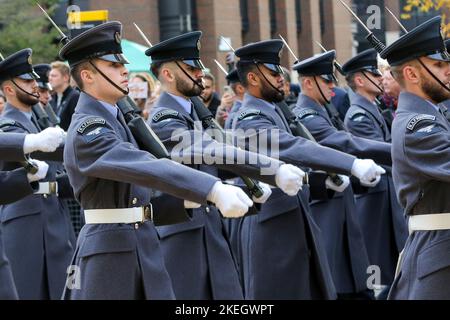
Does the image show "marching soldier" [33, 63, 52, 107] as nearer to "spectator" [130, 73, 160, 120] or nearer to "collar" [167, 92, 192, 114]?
"spectator" [130, 73, 160, 120]

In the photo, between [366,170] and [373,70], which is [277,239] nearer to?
[366,170]

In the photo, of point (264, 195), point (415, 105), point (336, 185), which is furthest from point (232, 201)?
point (336, 185)

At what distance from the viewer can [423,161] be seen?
5855 millimetres

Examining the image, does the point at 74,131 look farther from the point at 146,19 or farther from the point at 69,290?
the point at 146,19

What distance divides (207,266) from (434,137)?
2.32 m

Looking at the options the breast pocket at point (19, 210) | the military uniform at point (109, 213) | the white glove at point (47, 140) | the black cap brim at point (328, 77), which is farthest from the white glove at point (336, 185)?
the military uniform at point (109, 213)

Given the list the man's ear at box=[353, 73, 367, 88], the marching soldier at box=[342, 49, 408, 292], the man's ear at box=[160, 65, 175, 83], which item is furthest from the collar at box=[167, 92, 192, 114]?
the man's ear at box=[353, 73, 367, 88]

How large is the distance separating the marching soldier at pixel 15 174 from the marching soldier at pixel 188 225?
0.82m

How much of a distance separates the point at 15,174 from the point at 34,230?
1474 mm

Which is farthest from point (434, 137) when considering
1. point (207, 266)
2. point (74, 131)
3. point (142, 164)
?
point (207, 266)

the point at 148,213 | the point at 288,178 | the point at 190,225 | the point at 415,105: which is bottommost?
the point at 190,225

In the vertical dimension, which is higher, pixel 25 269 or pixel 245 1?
pixel 245 1

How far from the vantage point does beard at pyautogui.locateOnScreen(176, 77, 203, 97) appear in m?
7.88

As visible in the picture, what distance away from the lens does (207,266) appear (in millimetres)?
7730
